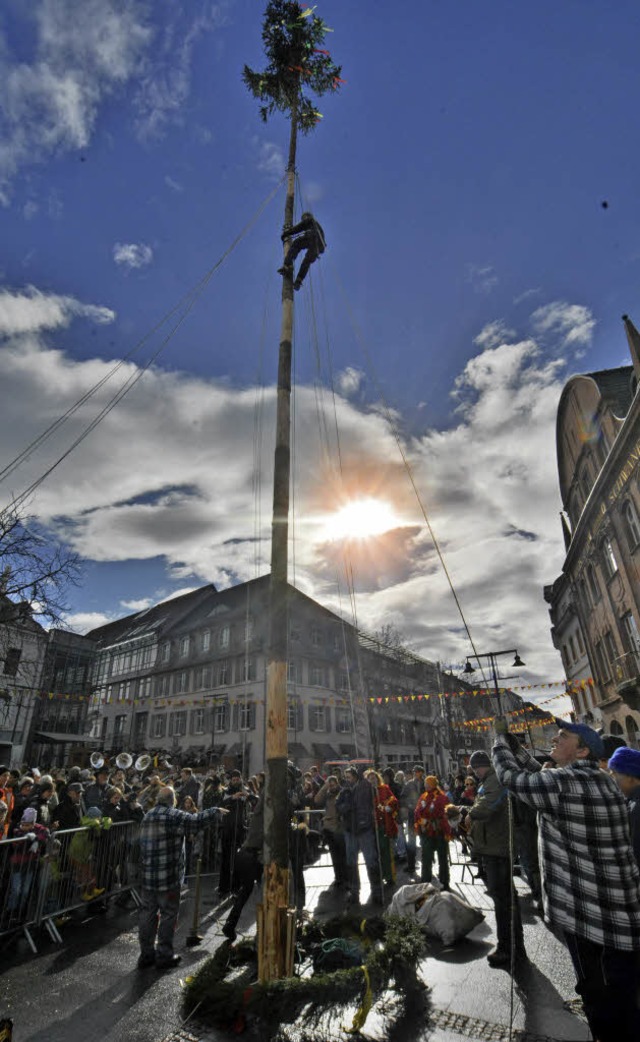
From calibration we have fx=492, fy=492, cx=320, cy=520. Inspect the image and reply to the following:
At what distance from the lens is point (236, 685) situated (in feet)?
128

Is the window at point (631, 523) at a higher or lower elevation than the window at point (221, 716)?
higher

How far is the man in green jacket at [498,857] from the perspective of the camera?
16.5 feet

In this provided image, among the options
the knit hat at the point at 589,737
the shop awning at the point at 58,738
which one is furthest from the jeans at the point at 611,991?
the shop awning at the point at 58,738

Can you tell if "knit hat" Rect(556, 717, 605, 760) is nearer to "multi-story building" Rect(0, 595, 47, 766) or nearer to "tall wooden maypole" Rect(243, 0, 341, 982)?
"tall wooden maypole" Rect(243, 0, 341, 982)

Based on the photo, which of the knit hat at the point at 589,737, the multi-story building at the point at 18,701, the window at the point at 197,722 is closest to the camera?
the knit hat at the point at 589,737

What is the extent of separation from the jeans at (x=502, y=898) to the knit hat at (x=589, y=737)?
278 cm

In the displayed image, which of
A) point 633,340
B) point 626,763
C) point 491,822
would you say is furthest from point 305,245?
point 633,340

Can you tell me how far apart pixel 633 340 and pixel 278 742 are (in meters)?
20.6

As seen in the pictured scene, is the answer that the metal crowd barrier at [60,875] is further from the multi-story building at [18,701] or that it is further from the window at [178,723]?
the window at [178,723]

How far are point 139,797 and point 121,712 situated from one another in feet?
140

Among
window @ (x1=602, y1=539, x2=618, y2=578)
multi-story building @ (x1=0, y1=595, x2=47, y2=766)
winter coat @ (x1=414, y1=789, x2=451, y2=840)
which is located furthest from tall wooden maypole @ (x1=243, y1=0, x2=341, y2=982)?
multi-story building @ (x1=0, y1=595, x2=47, y2=766)

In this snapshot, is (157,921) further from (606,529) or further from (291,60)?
(606,529)

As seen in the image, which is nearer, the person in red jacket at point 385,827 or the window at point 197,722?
the person in red jacket at point 385,827

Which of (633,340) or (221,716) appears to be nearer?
(633,340)
